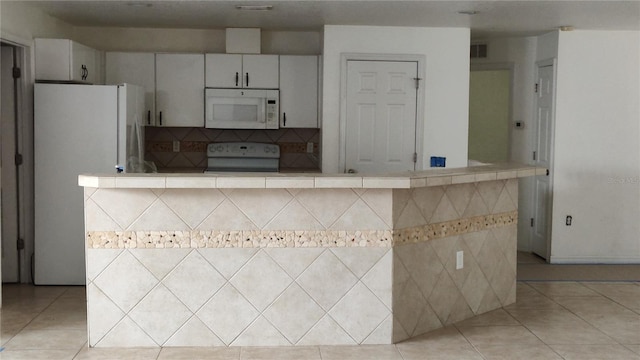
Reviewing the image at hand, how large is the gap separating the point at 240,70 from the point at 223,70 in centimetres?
16

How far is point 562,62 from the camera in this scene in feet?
23.8

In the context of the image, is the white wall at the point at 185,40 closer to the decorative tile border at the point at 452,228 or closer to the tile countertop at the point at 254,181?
the decorative tile border at the point at 452,228

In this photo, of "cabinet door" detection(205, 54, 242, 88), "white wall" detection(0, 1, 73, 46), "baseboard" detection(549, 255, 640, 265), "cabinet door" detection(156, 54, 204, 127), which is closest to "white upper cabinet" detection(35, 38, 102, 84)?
"white wall" detection(0, 1, 73, 46)

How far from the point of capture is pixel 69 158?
6242 millimetres

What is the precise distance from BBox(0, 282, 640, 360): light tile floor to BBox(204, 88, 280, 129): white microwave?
218cm

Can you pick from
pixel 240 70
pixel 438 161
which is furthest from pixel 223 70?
pixel 438 161

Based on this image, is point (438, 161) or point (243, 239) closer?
point (243, 239)

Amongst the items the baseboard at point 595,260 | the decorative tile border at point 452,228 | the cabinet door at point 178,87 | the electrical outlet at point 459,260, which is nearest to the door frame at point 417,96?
the cabinet door at point 178,87

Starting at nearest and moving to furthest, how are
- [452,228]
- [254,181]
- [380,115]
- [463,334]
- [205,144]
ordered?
[254,181], [463,334], [452,228], [380,115], [205,144]

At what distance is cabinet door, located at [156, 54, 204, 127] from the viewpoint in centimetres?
746

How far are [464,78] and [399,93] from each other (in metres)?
0.61

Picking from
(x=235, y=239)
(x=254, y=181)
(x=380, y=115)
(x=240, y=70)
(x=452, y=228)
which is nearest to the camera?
(x=254, y=181)

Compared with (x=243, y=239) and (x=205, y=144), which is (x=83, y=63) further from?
(x=243, y=239)

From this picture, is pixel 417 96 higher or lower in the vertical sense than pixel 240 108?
higher
